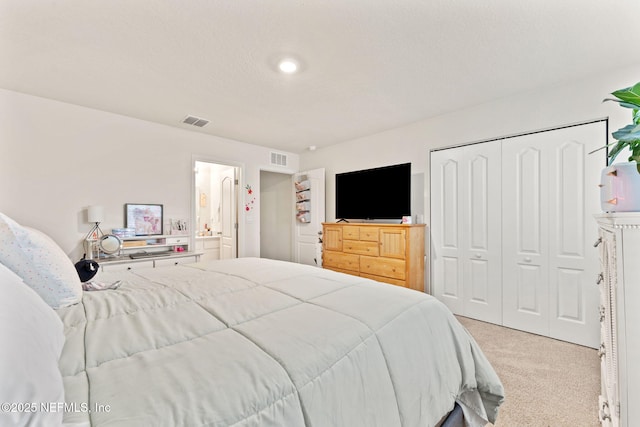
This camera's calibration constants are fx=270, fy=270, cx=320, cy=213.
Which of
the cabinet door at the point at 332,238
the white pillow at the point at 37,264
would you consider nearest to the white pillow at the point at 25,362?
the white pillow at the point at 37,264

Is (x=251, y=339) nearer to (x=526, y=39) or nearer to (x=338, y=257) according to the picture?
(x=526, y=39)

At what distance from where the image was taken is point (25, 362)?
0.50 meters

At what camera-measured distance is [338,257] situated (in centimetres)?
407

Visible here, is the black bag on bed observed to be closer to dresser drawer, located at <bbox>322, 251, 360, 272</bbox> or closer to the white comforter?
the white comforter

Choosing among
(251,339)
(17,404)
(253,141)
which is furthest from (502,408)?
(253,141)

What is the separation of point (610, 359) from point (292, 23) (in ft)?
8.40

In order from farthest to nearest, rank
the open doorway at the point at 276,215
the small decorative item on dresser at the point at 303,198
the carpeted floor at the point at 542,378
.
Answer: the open doorway at the point at 276,215, the small decorative item on dresser at the point at 303,198, the carpeted floor at the point at 542,378

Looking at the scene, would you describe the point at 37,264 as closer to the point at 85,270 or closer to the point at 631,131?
the point at 85,270

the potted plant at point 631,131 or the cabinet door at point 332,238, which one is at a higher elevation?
the potted plant at point 631,131

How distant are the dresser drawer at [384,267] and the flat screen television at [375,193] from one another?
25.3 inches

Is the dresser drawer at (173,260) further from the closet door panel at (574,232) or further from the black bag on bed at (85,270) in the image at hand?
the closet door panel at (574,232)

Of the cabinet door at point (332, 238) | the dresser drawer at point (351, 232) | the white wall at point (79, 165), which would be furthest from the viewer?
the cabinet door at point (332, 238)

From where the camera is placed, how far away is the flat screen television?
12.0ft

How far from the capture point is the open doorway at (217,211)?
465cm
